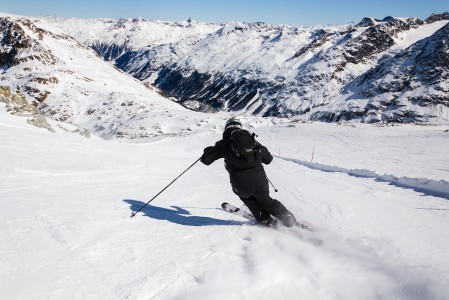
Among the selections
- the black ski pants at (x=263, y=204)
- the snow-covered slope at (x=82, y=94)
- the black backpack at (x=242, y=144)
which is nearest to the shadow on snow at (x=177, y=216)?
the black ski pants at (x=263, y=204)

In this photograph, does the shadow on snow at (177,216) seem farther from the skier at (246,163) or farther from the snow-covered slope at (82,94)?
the snow-covered slope at (82,94)

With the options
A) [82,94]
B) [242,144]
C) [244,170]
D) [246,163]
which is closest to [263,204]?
[244,170]

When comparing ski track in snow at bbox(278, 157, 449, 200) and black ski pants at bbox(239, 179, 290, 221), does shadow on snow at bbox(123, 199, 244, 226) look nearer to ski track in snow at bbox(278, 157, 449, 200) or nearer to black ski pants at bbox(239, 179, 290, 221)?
black ski pants at bbox(239, 179, 290, 221)

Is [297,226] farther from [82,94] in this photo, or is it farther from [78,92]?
[78,92]

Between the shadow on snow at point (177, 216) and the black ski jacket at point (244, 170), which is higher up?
the black ski jacket at point (244, 170)

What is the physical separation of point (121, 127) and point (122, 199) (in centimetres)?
11718

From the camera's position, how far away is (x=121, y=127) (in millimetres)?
119375

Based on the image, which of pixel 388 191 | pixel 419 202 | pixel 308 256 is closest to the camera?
pixel 308 256

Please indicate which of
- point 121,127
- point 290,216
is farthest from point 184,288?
point 121,127

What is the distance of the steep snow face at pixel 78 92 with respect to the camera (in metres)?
123

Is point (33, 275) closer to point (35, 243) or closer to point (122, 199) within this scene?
point (35, 243)

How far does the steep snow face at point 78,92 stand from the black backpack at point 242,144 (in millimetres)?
103193

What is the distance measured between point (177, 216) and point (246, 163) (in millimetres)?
2020

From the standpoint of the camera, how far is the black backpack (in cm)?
544
